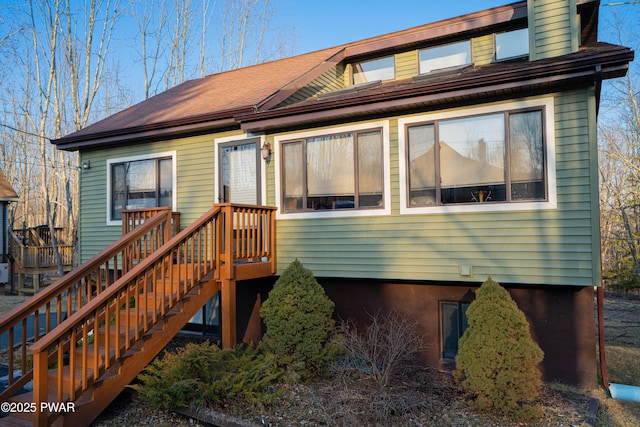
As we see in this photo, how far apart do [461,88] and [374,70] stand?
151 inches

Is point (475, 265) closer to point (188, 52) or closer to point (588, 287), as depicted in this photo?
point (588, 287)

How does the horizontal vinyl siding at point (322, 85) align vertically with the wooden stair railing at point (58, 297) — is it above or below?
above

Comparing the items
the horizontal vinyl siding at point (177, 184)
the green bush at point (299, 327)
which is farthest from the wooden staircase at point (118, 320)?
the horizontal vinyl siding at point (177, 184)

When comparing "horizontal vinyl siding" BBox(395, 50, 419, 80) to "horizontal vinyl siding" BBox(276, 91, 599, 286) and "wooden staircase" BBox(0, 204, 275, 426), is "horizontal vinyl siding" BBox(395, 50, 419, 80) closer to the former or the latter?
"horizontal vinyl siding" BBox(276, 91, 599, 286)

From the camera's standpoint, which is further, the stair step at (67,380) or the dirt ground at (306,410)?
the dirt ground at (306,410)

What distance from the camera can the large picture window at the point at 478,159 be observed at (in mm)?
5672

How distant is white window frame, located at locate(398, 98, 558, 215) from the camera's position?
5.52 m

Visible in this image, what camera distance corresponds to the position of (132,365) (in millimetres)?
4926

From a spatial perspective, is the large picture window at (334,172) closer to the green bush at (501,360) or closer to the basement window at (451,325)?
the basement window at (451,325)

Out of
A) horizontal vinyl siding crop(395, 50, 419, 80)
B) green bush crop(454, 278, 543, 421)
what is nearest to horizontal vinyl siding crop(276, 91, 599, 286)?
green bush crop(454, 278, 543, 421)

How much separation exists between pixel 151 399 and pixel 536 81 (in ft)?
18.6

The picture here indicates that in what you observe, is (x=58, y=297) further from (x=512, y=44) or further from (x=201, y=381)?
(x=512, y=44)

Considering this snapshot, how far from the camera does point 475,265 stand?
19.3 feet

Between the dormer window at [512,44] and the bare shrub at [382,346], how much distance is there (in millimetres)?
5004
